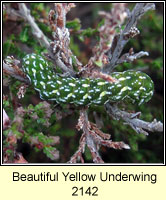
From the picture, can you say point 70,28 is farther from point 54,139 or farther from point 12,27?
point 54,139

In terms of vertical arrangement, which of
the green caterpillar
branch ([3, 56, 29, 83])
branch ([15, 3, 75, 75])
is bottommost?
the green caterpillar

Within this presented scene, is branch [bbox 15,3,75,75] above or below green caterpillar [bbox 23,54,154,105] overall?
above

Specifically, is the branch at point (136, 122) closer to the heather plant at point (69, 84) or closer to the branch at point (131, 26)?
the heather plant at point (69, 84)

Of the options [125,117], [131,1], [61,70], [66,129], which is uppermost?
[131,1]

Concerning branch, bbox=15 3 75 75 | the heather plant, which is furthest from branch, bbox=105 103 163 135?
branch, bbox=15 3 75 75

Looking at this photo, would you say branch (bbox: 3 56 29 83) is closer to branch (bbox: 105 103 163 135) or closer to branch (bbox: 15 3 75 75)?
branch (bbox: 15 3 75 75)

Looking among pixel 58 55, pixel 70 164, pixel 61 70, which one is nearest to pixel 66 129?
pixel 70 164

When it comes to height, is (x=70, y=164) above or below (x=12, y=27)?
below

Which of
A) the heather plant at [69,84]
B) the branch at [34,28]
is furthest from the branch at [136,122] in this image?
the branch at [34,28]
